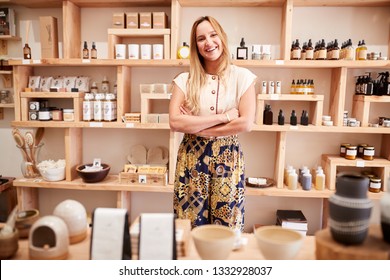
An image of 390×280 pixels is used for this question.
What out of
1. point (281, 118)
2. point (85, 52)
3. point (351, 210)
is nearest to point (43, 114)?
point (85, 52)

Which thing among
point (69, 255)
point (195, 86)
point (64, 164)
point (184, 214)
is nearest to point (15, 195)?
point (64, 164)

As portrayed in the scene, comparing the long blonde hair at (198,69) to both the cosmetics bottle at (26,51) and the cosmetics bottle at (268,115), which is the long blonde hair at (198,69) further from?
the cosmetics bottle at (26,51)

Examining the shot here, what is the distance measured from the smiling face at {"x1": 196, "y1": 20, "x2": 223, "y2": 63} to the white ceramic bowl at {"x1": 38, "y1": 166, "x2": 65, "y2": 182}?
1801mm

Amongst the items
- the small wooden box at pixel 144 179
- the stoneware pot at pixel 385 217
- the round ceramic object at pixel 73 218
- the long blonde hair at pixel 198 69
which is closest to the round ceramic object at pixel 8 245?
the round ceramic object at pixel 73 218

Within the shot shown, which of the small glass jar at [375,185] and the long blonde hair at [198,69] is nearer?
the long blonde hair at [198,69]

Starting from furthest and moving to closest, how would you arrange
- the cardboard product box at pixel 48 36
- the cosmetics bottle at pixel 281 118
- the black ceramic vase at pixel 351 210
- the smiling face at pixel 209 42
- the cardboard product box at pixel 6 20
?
1. the cardboard product box at pixel 6 20
2. the cardboard product box at pixel 48 36
3. the cosmetics bottle at pixel 281 118
4. the smiling face at pixel 209 42
5. the black ceramic vase at pixel 351 210

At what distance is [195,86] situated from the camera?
6.06ft

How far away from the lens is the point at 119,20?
9.58ft

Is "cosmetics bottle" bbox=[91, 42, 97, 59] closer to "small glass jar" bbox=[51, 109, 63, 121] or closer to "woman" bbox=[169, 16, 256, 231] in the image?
"small glass jar" bbox=[51, 109, 63, 121]

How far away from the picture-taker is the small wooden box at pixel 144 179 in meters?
2.93

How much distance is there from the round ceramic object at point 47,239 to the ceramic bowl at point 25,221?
4 centimetres

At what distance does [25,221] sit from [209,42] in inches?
46.9

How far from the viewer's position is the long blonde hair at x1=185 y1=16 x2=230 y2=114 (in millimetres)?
1843
